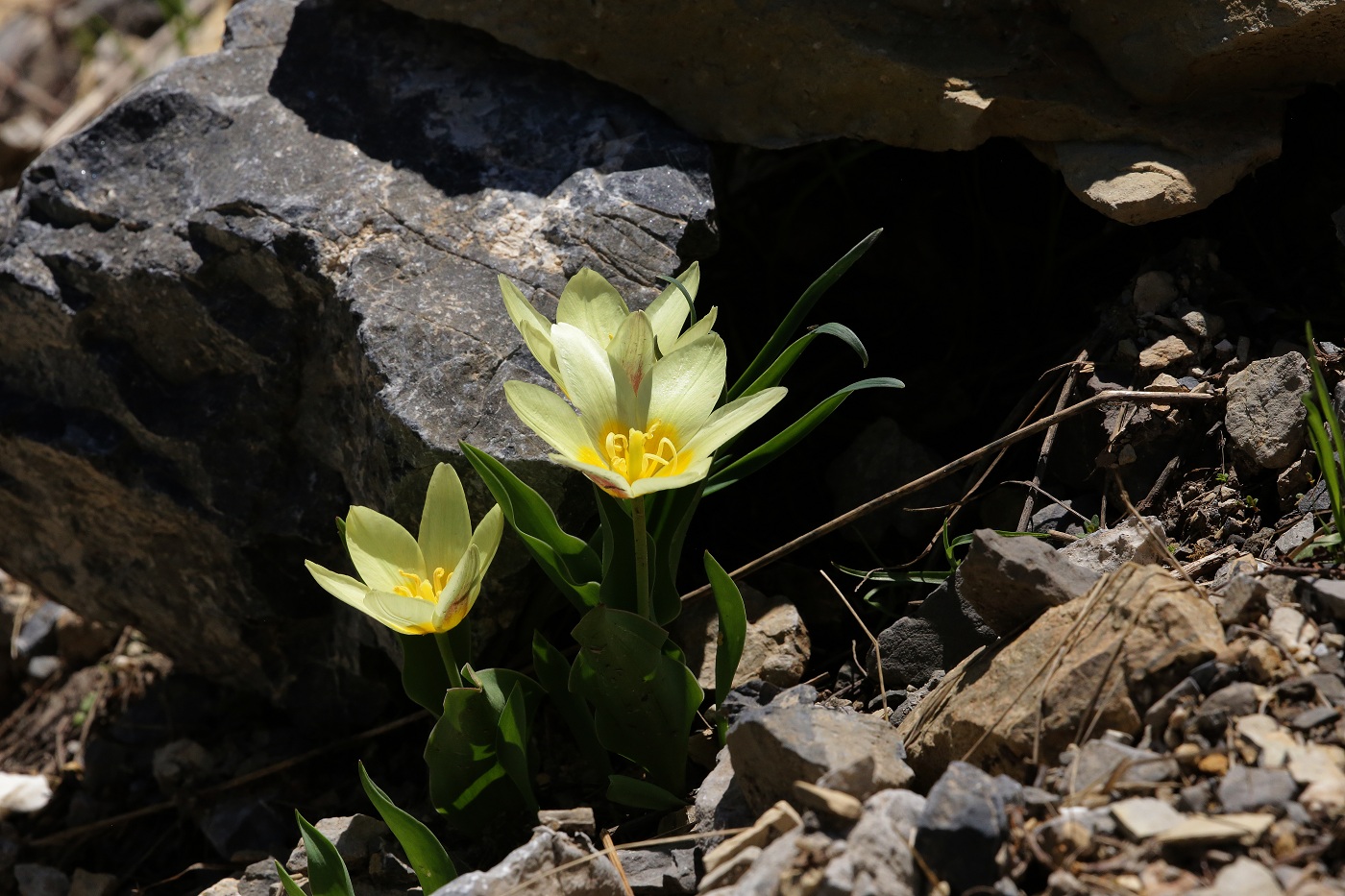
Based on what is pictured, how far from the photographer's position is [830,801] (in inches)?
52.2

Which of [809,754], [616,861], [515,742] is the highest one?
[809,754]

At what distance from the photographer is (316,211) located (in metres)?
2.16

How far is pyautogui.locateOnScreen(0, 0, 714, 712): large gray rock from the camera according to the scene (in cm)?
211

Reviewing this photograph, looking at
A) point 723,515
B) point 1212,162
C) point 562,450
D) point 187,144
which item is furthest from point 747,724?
point 187,144

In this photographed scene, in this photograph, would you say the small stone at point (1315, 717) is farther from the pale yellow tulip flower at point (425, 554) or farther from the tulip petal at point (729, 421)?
the pale yellow tulip flower at point (425, 554)

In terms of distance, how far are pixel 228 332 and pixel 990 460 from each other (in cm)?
144

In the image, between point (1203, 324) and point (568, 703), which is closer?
point (568, 703)

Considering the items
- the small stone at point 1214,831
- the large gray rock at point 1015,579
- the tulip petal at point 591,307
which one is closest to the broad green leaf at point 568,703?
the tulip petal at point 591,307

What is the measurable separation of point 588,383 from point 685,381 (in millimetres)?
130

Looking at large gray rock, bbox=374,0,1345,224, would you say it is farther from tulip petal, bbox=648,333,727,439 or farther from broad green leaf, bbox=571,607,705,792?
broad green leaf, bbox=571,607,705,792

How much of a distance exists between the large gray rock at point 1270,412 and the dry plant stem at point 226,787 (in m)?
1.49

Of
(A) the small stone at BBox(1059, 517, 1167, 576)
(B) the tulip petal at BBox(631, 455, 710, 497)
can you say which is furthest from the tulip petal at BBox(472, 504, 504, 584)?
(A) the small stone at BBox(1059, 517, 1167, 576)

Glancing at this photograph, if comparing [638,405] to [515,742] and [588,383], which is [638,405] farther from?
[515,742]

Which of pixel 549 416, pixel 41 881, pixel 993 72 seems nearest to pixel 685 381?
pixel 549 416
